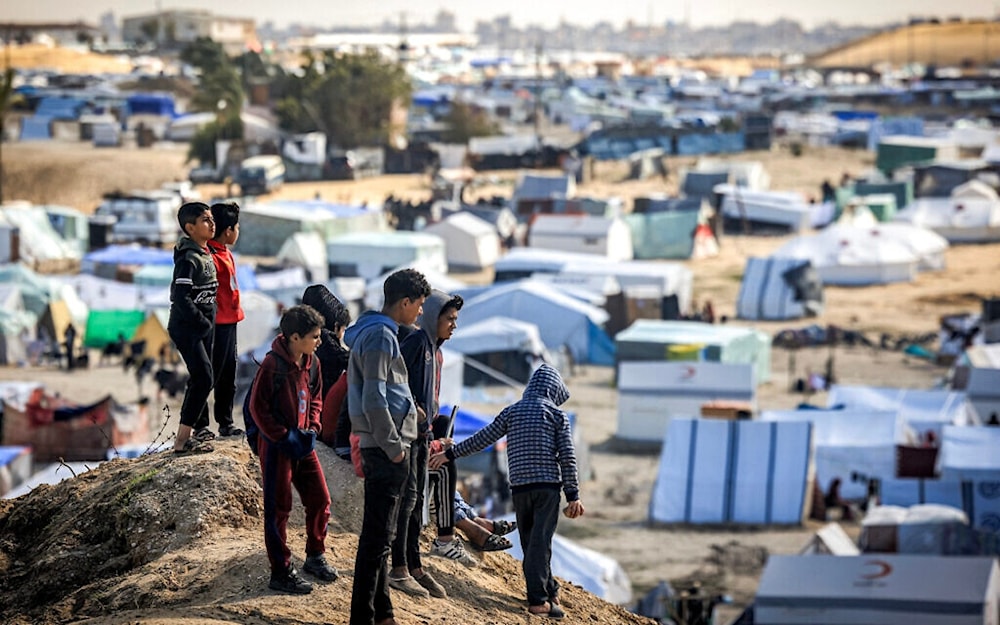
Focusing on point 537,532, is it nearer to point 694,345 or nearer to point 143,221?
point 694,345

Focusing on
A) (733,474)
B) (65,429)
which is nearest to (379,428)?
(733,474)

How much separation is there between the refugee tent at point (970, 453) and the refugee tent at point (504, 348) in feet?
27.9

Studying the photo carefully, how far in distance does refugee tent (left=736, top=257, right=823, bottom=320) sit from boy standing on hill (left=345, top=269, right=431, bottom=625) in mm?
27727

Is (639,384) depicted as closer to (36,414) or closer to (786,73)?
(36,414)

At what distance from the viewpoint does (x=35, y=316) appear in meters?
27.8

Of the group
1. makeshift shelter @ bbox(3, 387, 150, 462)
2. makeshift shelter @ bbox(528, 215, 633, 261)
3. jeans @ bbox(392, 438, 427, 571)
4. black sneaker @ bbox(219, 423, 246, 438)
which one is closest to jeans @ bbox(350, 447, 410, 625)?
jeans @ bbox(392, 438, 427, 571)

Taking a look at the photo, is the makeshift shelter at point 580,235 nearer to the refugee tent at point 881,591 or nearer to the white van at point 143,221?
the white van at point 143,221

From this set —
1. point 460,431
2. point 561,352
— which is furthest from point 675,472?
point 561,352

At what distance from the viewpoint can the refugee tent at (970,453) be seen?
54.0 ft

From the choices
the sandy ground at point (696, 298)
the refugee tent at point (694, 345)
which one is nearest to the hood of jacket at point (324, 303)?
the sandy ground at point (696, 298)

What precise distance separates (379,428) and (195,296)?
1.49m

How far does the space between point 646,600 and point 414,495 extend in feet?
26.6

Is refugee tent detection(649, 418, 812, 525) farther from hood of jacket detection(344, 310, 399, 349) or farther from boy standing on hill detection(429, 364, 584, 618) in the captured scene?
hood of jacket detection(344, 310, 399, 349)

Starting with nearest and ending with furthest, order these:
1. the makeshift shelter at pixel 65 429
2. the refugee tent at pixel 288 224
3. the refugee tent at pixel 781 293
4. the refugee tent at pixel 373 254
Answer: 1. the makeshift shelter at pixel 65 429
2. the refugee tent at pixel 781 293
3. the refugee tent at pixel 373 254
4. the refugee tent at pixel 288 224
